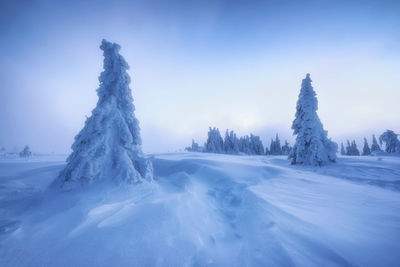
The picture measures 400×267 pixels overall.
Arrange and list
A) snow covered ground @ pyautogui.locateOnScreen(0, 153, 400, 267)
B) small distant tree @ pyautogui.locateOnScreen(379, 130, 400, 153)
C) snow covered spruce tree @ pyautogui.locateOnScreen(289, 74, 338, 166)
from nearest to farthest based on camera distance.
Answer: snow covered ground @ pyautogui.locateOnScreen(0, 153, 400, 267)
snow covered spruce tree @ pyautogui.locateOnScreen(289, 74, 338, 166)
small distant tree @ pyautogui.locateOnScreen(379, 130, 400, 153)

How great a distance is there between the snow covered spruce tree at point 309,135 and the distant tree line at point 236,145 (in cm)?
3712

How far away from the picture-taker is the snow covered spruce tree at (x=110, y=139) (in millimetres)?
7344

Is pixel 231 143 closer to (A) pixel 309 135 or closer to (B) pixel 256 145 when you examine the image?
(B) pixel 256 145

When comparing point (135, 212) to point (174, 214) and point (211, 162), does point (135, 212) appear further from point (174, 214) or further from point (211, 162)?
point (211, 162)

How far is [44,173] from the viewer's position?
9406mm

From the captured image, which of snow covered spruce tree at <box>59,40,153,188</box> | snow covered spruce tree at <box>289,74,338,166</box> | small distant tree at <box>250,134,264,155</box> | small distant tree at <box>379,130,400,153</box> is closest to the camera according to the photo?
snow covered spruce tree at <box>59,40,153,188</box>

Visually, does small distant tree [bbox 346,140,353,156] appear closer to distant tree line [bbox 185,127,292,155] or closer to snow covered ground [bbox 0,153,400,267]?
distant tree line [bbox 185,127,292,155]

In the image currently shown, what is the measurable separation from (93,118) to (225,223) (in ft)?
24.0

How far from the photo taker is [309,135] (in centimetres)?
1858

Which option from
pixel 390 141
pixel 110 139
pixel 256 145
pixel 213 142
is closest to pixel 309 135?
pixel 110 139

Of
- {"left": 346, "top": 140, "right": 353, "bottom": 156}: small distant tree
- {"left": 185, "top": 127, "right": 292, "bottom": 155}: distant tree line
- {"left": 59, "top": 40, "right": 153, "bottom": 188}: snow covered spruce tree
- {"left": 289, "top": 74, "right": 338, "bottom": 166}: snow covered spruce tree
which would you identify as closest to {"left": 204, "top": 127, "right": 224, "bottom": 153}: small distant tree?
{"left": 185, "top": 127, "right": 292, "bottom": 155}: distant tree line

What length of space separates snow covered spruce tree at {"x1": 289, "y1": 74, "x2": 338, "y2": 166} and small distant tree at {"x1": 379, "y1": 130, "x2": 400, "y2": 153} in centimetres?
3078

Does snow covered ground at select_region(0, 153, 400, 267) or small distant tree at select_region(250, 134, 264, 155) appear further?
small distant tree at select_region(250, 134, 264, 155)

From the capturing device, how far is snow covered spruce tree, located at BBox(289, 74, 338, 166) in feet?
57.8
